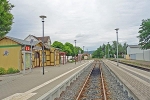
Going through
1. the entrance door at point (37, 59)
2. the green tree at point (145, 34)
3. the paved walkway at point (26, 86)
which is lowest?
the paved walkway at point (26, 86)

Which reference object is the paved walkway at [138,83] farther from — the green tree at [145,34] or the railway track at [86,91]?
the green tree at [145,34]

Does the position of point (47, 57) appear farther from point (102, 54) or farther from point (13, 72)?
point (102, 54)

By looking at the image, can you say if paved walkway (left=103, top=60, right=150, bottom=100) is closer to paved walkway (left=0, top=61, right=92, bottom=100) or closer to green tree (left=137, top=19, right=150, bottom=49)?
paved walkway (left=0, top=61, right=92, bottom=100)

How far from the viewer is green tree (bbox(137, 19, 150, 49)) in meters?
38.3

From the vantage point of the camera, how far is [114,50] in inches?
4417

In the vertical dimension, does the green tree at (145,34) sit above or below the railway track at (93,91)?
above

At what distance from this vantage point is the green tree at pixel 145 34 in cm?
3828

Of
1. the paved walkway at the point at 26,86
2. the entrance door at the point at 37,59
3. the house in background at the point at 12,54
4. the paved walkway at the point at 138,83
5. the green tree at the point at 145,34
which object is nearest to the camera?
the paved walkway at the point at 138,83

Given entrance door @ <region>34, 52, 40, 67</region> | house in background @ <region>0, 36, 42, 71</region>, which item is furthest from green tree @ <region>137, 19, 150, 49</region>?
house in background @ <region>0, 36, 42, 71</region>

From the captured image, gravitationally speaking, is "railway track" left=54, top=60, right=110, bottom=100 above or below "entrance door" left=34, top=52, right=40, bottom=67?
below

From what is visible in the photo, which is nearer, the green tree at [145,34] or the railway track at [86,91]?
the railway track at [86,91]

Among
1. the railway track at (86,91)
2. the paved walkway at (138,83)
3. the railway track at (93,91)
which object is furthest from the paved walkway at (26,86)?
the paved walkway at (138,83)

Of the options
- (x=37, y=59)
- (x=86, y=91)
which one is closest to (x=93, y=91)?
(x=86, y=91)

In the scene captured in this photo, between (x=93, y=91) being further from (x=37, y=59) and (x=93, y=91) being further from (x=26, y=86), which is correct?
(x=37, y=59)
